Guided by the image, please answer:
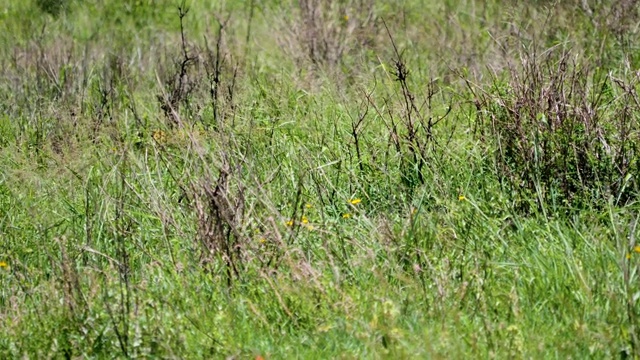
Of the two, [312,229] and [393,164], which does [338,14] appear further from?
[312,229]

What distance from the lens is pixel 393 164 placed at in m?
4.77

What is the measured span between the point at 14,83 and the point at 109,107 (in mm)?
1011

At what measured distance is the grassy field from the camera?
11.0 feet

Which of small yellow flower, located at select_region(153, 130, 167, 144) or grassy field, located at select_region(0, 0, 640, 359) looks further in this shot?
small yellow flower, located at select_region(153, 130, 167, 144)

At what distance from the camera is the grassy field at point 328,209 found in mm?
3357

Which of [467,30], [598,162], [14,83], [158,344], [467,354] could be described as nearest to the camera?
[467,354]

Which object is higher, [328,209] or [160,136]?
[328,209]

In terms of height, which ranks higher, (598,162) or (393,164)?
(598,162)

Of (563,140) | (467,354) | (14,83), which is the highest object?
(563,140)

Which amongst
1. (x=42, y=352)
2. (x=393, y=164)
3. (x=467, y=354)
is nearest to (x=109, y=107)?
(x=393, y=164)

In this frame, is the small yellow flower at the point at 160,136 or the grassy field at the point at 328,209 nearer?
the grassy field at the point at 328,209

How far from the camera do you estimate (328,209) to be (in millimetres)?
4465

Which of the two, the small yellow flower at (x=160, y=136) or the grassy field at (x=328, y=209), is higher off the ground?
the grassy field at (x=328, y=209)

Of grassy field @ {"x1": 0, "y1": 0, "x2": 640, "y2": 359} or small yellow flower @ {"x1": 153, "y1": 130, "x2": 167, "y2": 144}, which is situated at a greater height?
grassy field @ {"x1": 0, "y1": 0, "x2": 640, "y2": 359}
